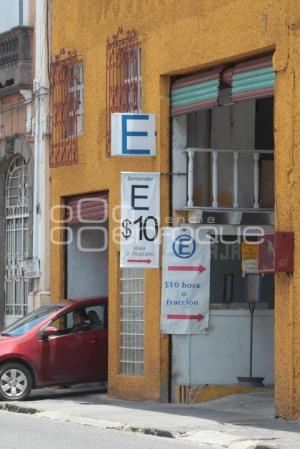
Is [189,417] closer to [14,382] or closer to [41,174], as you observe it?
[14,382]

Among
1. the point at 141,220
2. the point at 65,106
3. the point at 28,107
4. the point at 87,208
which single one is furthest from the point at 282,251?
the point at 28,107

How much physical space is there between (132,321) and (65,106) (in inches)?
183

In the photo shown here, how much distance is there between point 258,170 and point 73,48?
4694mm

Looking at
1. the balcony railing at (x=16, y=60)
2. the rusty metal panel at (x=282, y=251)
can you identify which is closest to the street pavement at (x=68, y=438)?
the rusty metal panel at (x=282, y=251)

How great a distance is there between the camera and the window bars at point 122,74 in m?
21.3

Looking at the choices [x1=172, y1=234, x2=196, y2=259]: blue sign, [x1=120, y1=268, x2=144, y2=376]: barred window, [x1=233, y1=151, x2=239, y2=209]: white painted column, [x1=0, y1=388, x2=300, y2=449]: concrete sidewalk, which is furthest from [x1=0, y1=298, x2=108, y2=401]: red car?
[x1=233, y1=151, x2=239, y2=209]: white painted column

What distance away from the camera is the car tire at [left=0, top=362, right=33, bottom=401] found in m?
21.2

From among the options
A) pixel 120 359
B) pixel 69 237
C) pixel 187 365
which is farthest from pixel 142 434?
pixel 69 237

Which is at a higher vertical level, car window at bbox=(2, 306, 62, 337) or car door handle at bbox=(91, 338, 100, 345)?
car window at bbox=(2, 306, 62, 337)

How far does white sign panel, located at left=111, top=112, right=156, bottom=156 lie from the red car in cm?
331

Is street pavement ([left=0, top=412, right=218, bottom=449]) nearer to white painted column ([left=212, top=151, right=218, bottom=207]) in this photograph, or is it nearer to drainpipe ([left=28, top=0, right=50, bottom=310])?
white painted column ([left=212, top=151, right=218, bottom=207])

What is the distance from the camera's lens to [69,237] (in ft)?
78.9

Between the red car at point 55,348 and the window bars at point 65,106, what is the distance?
286cm

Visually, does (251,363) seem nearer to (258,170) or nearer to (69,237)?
(258,170)
